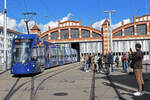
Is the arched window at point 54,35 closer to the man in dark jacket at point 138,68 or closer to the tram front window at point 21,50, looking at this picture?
the tram front window at point 21,50

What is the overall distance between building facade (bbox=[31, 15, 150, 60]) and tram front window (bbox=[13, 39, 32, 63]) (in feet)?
105

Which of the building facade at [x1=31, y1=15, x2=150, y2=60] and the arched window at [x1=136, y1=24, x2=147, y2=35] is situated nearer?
the building facade at [x1=31, y1=15, x2=150, y2=60]

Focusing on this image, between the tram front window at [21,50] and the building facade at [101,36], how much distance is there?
31.9 meters

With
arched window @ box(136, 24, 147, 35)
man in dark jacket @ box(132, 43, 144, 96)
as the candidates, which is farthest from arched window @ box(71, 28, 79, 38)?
man in dark jacket @ box(132, 43, 144, 96)

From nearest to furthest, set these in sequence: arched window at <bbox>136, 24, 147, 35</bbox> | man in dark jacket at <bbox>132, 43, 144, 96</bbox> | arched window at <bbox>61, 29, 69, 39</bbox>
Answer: man in dark jacket at <bbox>132, 43, 144, 96</bbox> < arched window at <bbox>136, 24, 147, 35</bbox> < arched window at <bbox>61, 29, 69, 39</bbox>

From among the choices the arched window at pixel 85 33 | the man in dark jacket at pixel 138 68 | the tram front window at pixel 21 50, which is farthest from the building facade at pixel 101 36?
the man in dark jacket at pixel 138 68

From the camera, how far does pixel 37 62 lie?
1485 cm

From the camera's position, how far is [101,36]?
4803cm

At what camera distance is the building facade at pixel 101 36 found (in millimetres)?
45156

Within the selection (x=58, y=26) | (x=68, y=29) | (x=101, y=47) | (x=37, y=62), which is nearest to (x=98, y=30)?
(x=101, y=47)

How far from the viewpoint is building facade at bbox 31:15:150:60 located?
45.2 metres

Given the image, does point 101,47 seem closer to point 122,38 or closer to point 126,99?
point 122,38

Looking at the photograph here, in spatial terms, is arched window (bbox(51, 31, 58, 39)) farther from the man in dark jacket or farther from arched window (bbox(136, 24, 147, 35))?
the man in dark jacket

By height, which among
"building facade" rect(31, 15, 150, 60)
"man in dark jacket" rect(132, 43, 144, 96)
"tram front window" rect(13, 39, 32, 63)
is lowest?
"man in dark jacket" rect(132, 43, 144, 96)
